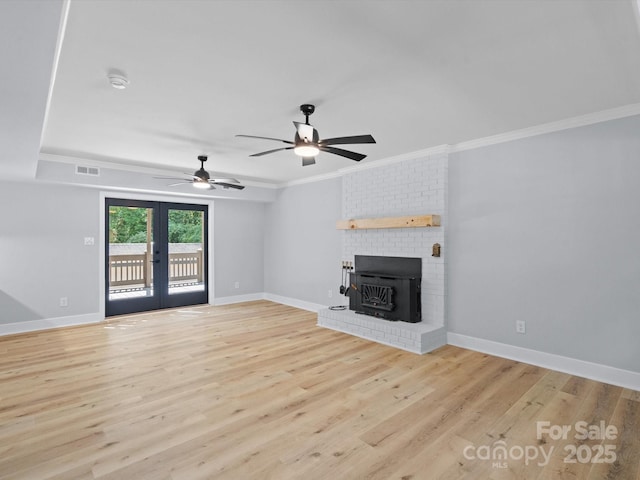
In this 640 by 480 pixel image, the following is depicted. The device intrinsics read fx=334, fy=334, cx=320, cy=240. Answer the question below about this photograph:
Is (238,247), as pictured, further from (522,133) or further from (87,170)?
(522,133)

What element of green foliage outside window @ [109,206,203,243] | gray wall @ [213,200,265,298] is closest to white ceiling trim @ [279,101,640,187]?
gray wall @ [213,200,265,298]

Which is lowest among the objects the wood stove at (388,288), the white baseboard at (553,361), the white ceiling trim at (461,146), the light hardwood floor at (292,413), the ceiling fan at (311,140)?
the light hardwood floor at (292,413)

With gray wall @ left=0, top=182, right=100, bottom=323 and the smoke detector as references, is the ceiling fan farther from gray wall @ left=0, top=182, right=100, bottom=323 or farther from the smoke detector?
gray wall @ left=0, top=182, right=100, bottom=323

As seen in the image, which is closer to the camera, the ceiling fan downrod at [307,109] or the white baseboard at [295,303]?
the ceiling fan downrod at [307,109]

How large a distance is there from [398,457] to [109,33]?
309 centimetres

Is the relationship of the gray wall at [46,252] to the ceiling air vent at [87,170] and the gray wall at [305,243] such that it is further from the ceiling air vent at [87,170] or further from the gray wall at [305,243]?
the gray wall at [305,243]

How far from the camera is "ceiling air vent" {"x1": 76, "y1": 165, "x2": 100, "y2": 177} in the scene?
502 cm

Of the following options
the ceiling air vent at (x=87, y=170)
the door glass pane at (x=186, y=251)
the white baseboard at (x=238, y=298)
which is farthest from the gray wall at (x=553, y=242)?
the ceiling air vent at (x=87, y=170)

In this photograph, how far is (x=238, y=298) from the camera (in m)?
7.34

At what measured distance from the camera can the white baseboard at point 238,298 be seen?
7.06 meters

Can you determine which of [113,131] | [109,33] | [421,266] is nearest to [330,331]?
[421,266]

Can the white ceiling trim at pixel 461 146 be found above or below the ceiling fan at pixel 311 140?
above

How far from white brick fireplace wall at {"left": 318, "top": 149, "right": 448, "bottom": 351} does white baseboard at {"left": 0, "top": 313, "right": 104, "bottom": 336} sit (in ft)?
13.1

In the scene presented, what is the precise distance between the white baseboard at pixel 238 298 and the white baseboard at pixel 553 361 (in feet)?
14.8
